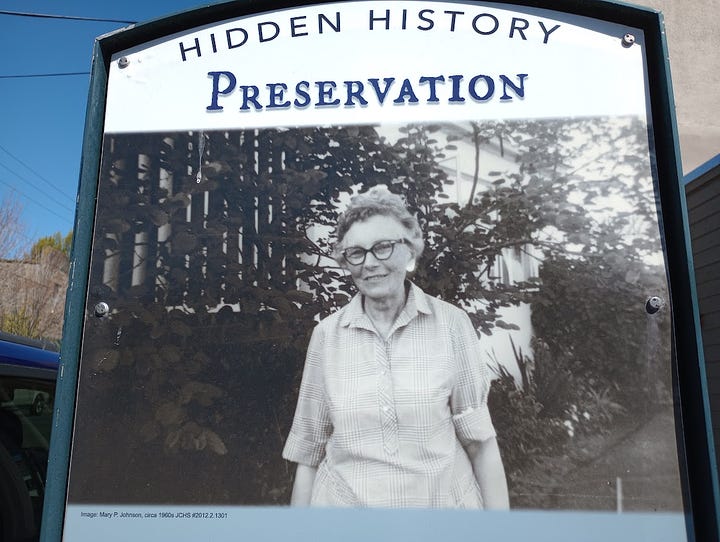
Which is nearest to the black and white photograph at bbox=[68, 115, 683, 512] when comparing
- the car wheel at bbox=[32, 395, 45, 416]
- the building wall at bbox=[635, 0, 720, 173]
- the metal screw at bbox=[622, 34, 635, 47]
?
the metal screw at bbox=[622, 34, 635, 47]

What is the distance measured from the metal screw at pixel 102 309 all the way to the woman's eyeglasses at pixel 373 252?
96 cm

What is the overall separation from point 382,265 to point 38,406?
3.19 m

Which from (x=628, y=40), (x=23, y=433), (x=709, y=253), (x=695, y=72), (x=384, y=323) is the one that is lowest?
(x=23, y=433)

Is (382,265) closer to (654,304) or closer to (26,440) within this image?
(654,304)

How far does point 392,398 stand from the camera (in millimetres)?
2166

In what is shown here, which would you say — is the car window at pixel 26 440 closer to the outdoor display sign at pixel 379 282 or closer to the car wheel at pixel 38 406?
the car wheel at pixel 38 406

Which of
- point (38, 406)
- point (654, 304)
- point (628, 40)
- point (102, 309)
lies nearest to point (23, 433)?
point (38, 406)

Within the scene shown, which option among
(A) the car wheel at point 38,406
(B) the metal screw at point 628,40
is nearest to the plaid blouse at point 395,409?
(B) the metal screw at point 628,40

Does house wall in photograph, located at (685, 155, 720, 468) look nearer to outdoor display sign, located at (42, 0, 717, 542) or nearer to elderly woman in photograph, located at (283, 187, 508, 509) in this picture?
outdoor display sign, located at (42, 0, 717, 542)

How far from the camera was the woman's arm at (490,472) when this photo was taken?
2.11 meters

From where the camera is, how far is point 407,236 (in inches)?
90.4

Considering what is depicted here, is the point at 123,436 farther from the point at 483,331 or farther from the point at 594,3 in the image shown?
the point at 594,3

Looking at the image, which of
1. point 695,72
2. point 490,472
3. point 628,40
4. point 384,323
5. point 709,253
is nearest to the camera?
point 490,472

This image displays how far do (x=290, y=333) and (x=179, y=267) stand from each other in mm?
528
